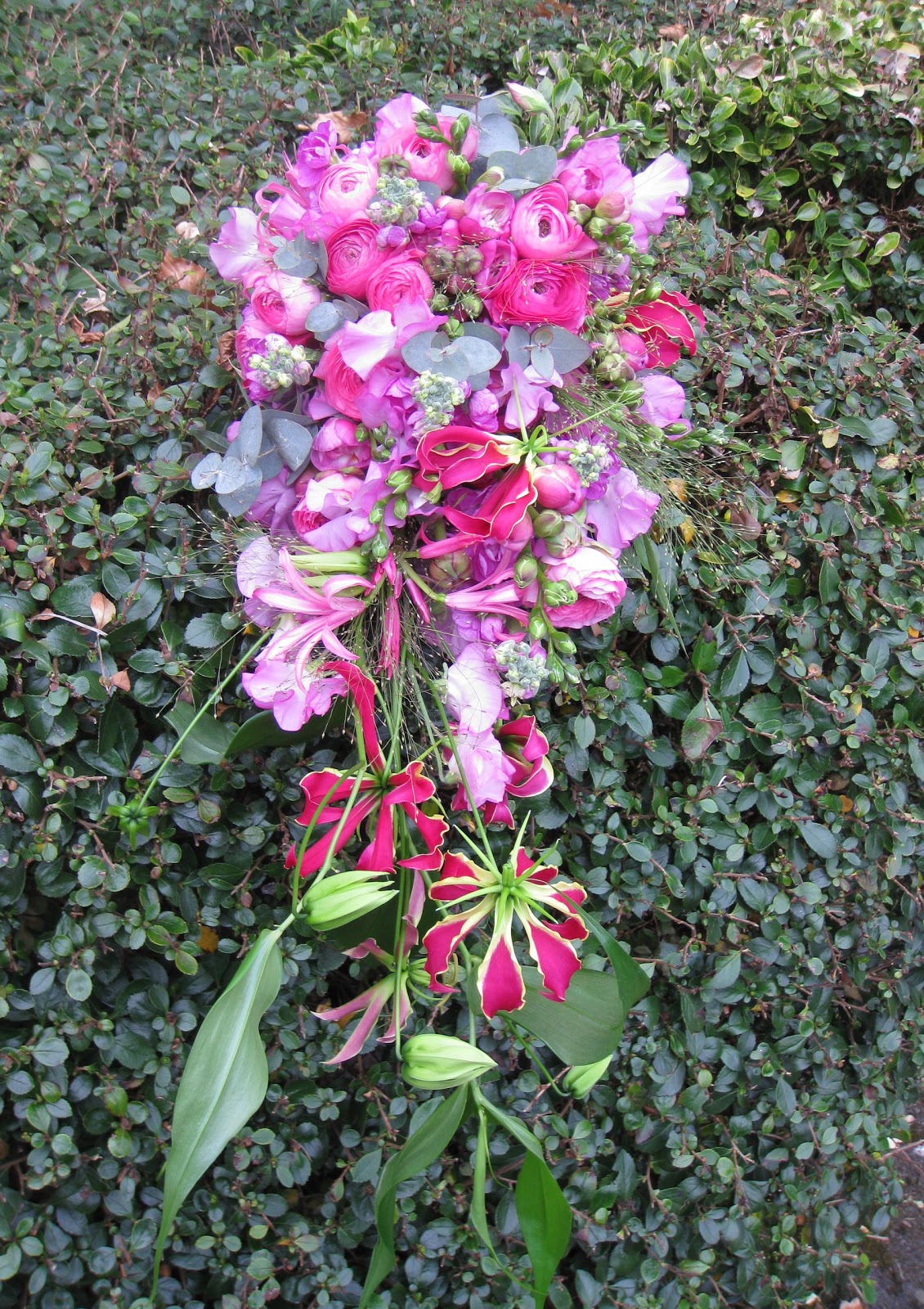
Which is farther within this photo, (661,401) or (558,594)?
(661,401)

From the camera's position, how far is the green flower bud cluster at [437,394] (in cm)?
82

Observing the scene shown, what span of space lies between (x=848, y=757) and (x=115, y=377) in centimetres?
110

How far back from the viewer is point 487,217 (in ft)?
3.05

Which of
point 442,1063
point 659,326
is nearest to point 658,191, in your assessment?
point 659,326

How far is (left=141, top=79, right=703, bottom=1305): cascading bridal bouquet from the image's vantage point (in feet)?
2.65

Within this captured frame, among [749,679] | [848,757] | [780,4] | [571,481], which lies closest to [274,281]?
[571,481]

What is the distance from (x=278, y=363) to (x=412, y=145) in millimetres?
289

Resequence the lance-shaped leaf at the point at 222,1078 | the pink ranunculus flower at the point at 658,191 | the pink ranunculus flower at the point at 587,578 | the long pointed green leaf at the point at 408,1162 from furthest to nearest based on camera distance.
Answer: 1. the pink ranunculus flower at the point at 658,191
2. the pink ranunculus flower at the point at 587,578
3. the long pointed green leaf at the point at 408,1162
4. the lance-shaped leaf at the point at 222,1078

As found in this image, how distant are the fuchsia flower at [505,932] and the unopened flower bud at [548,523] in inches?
11.5

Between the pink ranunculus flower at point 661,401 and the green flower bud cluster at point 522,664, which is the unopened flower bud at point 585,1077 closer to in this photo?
the green flower bud cluster at point 522,664

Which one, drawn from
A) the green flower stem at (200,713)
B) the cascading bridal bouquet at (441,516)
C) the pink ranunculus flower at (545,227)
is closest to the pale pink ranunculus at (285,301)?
the cascading bridal bouquet at (441,516)

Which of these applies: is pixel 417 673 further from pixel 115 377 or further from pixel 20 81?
pixel 20 81

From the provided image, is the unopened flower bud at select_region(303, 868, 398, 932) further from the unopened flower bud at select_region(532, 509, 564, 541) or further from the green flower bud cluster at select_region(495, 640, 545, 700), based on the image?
the unopened flower bud at select_region(532, 509, 564, 541)

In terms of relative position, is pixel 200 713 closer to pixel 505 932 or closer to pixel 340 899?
pixel 340 899
